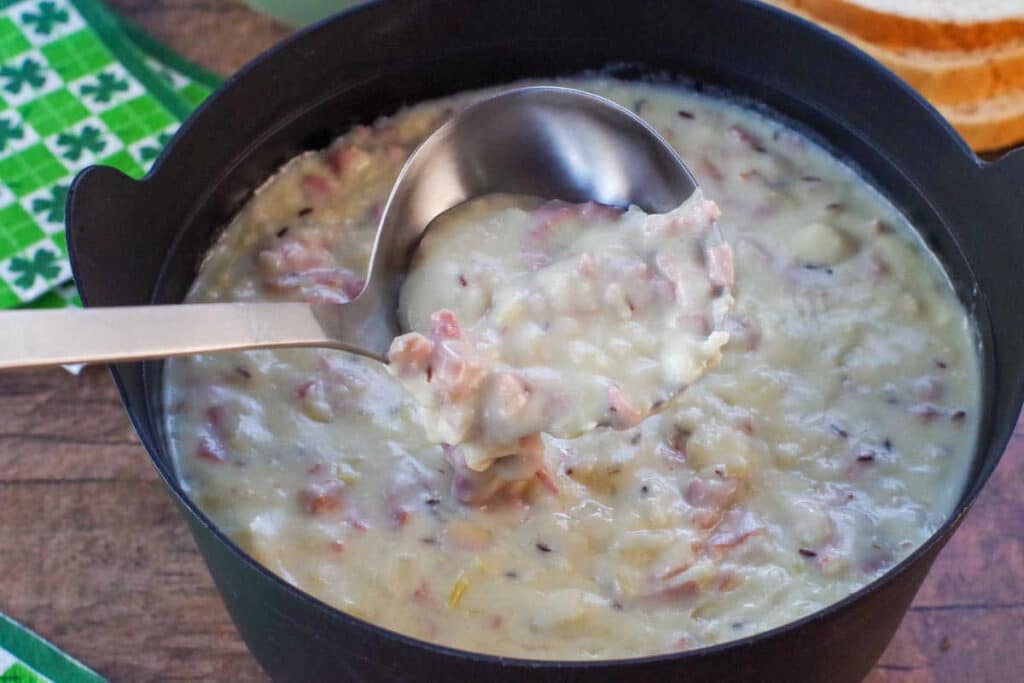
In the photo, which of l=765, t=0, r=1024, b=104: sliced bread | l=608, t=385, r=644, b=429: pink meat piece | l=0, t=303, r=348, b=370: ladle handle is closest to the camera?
l=0, t=303, r=348, b=370: ladle handle

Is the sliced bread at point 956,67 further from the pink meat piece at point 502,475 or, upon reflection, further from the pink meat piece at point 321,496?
the pink meat piece at point 321,496

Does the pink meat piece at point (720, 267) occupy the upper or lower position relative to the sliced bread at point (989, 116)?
upper

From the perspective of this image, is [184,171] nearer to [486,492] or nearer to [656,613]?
[486,492]

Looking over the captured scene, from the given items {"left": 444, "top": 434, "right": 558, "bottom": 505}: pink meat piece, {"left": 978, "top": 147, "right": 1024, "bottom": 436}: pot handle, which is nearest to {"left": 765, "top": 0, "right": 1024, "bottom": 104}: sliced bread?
{"left": 978, "top": 147, "right": 1024, "bottom": 436}: pot handle

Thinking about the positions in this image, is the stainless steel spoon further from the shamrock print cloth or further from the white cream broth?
the shamrock print cloth

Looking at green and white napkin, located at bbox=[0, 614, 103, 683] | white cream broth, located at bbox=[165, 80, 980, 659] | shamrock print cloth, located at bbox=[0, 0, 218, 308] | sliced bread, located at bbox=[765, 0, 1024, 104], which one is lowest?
green and white napkin, located at bbox=[0, 614, 103, 683]

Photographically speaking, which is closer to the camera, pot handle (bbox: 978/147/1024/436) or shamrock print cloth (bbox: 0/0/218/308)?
pot handle (bbox: 978/147/1024/436)

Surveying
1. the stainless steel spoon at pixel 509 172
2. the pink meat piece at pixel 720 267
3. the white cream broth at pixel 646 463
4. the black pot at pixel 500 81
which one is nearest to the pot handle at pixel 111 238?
the black pot at pixel 500 81

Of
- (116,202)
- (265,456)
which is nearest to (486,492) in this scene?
(265,456)
